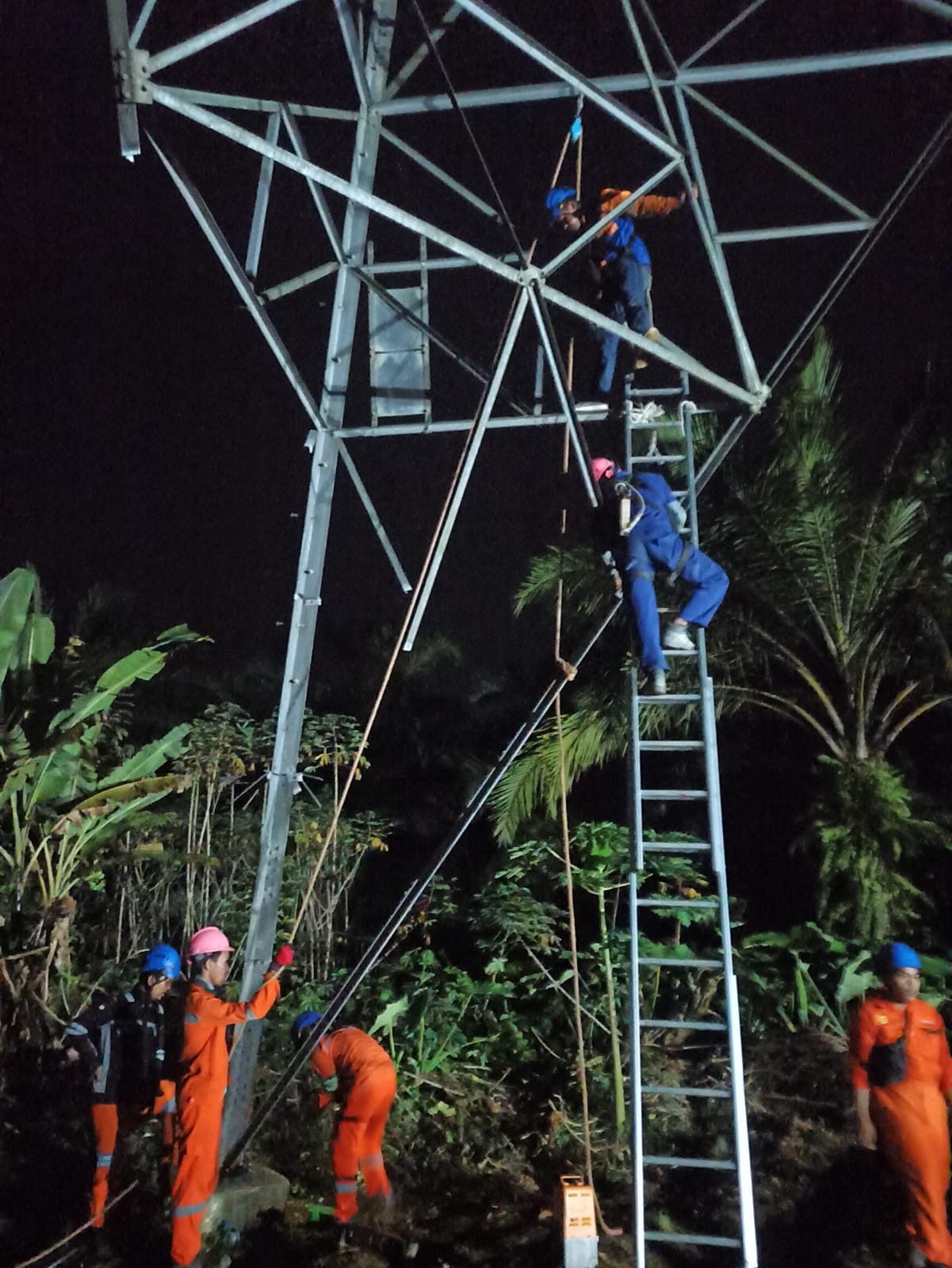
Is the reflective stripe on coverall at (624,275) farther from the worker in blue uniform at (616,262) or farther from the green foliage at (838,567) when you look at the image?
the green foliage at (838,567)

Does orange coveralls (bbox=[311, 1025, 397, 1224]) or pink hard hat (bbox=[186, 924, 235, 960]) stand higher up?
pink hard hat (bbox=[186, 924, 235, 960])

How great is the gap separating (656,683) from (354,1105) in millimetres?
2723

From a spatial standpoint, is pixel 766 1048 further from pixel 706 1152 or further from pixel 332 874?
pixel 332 874

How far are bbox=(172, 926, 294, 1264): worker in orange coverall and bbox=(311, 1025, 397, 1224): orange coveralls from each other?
533 mm

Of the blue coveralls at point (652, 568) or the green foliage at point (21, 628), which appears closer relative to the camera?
the blue coveralls at point (652, 568)

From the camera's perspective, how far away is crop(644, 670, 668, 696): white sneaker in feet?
16.2

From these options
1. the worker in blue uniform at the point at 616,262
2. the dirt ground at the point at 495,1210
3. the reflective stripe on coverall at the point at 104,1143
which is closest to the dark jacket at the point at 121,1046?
the reflective stripe on coverall at the point at 104,1143

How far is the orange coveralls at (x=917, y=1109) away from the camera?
14.3 feet

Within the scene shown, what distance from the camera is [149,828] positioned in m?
8.86

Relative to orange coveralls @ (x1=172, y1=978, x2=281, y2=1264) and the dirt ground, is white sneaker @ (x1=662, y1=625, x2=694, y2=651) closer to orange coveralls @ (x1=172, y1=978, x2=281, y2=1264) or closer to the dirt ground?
orange coveralls @ (x1=172, y1=978, x2=281, y2=1264)

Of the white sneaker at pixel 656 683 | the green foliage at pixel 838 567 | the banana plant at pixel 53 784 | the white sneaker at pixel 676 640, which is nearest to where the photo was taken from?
the white sneaker at pixel 656 683

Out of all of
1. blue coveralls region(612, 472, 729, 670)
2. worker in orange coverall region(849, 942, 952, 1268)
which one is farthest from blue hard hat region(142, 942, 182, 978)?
worker in orange coverall region(849, 942, 952, 1268)

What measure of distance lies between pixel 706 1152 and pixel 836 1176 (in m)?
0.74

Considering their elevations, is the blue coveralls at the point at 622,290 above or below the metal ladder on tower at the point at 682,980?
above
